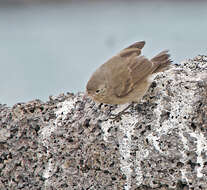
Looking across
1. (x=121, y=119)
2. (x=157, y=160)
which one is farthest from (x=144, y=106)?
(x=157, y=160)

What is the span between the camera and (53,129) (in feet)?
10.6

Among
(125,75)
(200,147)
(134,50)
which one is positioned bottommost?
(200,147)

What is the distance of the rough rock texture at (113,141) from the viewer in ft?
9.36

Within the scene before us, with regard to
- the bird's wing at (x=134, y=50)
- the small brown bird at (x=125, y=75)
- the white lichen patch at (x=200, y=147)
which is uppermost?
the bird's wing at (x=134, y=50)

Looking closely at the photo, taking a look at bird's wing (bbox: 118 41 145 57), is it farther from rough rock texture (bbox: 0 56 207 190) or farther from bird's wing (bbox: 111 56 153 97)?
rough rock texture (bbox: 0 56 207 190)

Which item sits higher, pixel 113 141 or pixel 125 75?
pixel 125 75

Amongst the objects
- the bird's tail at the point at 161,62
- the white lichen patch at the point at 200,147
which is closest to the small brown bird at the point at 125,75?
the bird's tail at the point at 161,62

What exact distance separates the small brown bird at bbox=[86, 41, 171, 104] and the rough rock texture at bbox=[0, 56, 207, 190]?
0.29 ft

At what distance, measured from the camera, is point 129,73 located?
3.56 metres

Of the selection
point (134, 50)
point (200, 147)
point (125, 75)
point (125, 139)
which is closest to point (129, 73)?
point (125, 75)

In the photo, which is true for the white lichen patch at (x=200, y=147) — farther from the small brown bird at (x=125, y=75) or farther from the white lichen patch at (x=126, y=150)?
the small brown bird at (x=125, y=75)

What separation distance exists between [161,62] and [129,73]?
10.3 inches

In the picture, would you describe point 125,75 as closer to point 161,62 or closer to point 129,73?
point 129,73

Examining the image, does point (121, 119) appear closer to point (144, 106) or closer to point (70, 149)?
point (144, 106)
